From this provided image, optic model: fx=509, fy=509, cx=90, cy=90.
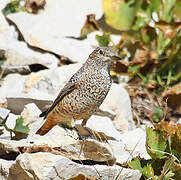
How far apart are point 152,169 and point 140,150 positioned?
87cm

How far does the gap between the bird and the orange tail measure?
0.23ft

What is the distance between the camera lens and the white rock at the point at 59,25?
22.7ft

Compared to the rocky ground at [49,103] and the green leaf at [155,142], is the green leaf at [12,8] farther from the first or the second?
the green leaf at [155,142]

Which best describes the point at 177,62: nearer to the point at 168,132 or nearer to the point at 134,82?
the point at 134,82

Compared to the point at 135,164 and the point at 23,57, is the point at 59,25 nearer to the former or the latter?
the point at 23,57

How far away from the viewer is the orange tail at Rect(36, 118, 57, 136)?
16.7ft

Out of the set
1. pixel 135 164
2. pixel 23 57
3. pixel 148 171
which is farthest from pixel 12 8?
pixel 148 171

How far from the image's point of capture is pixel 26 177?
3871mm

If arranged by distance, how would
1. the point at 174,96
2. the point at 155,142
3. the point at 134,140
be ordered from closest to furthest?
the point at 155,142
the point at 134,140
the point at 174,96

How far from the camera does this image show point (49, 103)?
5.54m

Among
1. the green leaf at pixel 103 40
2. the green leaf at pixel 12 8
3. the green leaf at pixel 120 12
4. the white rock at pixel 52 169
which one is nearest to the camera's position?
the white rock at pixel 52 169

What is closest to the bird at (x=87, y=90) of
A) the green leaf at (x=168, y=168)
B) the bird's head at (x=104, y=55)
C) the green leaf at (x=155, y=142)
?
the bird's head at (x=104, y=55)

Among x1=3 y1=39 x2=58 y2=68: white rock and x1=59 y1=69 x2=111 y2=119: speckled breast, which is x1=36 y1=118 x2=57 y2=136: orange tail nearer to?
x1=59 y1=69 x2=111 y2=119: speckled breast

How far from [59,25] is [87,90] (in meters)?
3.04
